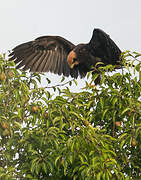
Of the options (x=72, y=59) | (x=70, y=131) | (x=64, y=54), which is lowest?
(x=70, y=131)

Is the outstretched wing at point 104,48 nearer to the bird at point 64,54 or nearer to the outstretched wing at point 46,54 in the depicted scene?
the bird at point 64,54

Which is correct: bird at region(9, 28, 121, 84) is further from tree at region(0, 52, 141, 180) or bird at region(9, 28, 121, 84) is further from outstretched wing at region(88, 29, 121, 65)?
tree at region(0, 52, 141, 180)

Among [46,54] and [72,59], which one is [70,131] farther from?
[46,54]

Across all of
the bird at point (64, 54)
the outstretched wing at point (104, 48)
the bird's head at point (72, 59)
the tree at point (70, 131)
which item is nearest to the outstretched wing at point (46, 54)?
the bird at point (64, 54)

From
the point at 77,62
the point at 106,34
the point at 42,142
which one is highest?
the point at 106,34

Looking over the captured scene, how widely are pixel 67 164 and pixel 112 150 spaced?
1.90 feet

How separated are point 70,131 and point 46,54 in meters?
4.47

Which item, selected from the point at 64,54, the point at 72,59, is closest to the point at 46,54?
the point at 64,54

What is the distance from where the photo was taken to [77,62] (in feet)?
26.1

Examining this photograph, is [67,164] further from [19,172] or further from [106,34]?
[106,34]

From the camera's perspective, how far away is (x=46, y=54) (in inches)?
359

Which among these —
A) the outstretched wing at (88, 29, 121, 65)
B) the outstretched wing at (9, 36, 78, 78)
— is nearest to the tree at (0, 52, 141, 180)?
the outstretched wing at (88, 29, 121, 65)

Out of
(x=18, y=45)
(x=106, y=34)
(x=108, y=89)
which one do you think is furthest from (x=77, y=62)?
(x=108, y=89)

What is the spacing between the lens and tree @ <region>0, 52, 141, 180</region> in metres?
4.22
